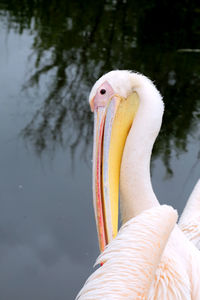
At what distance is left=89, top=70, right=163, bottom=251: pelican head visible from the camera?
2639 millimetres

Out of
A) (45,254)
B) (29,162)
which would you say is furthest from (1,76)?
(45,254)

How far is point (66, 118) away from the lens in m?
5.51

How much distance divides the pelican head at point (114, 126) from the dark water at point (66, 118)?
3.35 feet

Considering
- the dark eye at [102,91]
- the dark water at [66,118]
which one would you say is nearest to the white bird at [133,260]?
the dark eye at [102,91]

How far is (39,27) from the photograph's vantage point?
7.52m

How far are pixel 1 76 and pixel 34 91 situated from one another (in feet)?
1.36

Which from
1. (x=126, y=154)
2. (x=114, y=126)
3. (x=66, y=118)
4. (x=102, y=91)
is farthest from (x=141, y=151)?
(x=66, y=118)

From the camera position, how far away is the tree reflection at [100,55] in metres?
5.43

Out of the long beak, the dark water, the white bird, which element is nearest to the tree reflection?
the dark water

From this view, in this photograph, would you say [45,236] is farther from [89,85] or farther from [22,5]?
[22,5]

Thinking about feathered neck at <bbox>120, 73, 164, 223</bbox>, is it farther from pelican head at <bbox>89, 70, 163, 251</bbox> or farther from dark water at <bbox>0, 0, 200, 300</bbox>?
dark water at <bbox>0, 0, 200, 300</bbox>

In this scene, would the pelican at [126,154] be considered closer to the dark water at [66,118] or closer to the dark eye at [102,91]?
the dark eye at [102,91]

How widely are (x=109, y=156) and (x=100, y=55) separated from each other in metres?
4.35

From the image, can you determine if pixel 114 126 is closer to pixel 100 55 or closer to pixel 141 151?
pixel 141 151
